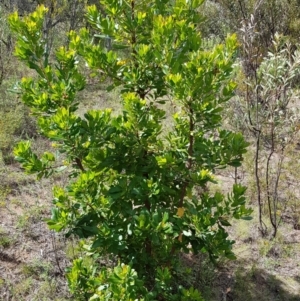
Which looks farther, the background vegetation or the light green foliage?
the background vegetation

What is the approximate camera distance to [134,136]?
2061mm

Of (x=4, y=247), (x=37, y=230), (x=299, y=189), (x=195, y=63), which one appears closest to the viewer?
(x=195, y=63)

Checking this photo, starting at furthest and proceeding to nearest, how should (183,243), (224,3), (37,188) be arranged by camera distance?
(224,3), (37,188), (183,243)

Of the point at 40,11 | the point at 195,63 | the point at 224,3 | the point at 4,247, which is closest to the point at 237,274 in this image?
the point at 4,247

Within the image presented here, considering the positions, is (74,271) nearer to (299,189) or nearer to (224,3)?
(299,189)

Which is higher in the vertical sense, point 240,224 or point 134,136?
point 134,136

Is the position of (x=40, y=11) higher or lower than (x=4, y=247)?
higher

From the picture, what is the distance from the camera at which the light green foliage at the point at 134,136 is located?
1.99 meters

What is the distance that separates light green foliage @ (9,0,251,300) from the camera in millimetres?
1992

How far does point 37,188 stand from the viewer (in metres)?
4.43

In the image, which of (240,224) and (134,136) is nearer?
(134,136)

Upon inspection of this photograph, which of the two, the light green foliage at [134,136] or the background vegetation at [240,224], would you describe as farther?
the background vegetation at [240,224]

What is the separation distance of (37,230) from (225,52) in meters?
2.60

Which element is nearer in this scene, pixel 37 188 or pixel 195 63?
pixel 195 63
